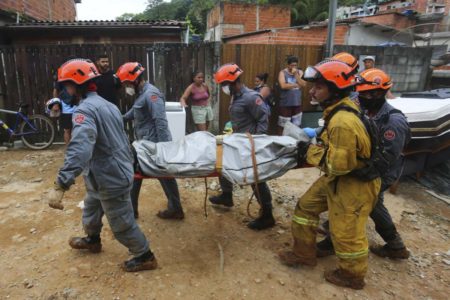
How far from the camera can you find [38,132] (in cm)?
670

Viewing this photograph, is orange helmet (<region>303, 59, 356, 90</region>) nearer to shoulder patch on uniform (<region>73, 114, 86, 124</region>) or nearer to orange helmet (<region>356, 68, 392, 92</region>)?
orange helmet (<region>356, 68, 392, 92</region>)

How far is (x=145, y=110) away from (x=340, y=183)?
2.22 metres

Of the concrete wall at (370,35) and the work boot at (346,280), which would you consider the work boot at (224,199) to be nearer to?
the work boot at (346,280)

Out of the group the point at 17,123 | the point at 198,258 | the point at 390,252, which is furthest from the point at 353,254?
the point at 17,123

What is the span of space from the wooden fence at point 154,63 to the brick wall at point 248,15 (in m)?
9.95

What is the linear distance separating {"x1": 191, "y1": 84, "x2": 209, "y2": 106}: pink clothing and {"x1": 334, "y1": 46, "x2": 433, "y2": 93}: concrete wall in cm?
386

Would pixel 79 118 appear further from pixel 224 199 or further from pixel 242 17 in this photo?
pixel 242 17

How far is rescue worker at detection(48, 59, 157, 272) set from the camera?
2.30 meters

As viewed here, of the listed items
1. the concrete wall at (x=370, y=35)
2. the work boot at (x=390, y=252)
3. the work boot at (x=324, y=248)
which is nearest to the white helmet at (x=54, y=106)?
the work boot at (x=324, y=248)

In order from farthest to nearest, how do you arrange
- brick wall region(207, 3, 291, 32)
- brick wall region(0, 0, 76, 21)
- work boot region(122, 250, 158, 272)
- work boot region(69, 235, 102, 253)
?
brick wall region(207, 3, 291, 32) → brick wall region(0, 0, 76, 21) → work boot region(69, 235, 102, 253) → work boot region(122, 250, 158, 272)

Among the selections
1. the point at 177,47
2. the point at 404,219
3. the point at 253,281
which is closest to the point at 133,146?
the point at 253,281

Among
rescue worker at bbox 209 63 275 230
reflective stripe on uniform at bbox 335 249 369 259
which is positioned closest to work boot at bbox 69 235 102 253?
rescue worker at bbox 209 63 275 230

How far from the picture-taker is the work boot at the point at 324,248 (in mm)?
3264

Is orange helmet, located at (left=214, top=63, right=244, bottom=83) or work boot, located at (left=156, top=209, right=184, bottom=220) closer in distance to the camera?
orange helmet, located at (left=214, top=63, right=244, bottom=83)
